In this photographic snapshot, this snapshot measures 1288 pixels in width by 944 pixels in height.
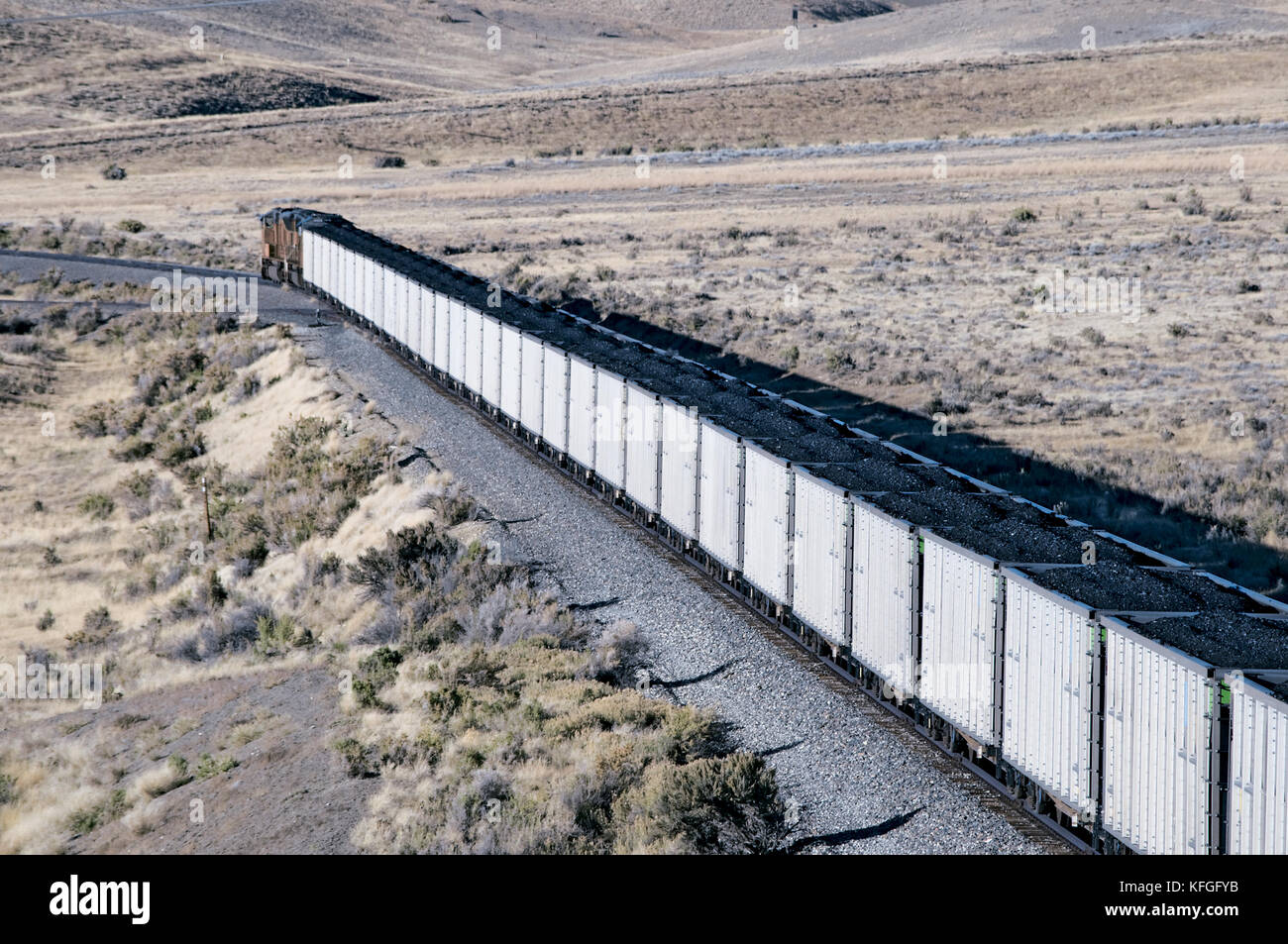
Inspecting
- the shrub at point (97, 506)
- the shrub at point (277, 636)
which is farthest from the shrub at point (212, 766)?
the shrub at point (97, 506)

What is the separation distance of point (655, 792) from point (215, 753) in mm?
6922

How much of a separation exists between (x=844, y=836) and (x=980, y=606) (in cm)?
239

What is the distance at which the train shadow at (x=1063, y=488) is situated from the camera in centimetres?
2081

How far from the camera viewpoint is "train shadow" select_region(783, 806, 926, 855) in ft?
40.2

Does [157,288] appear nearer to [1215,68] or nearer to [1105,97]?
[1105,97]

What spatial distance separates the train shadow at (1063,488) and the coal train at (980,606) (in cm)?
504

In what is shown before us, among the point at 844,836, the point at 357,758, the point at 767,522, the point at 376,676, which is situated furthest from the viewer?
the point at 376,676

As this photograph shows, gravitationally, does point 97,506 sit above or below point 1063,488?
below

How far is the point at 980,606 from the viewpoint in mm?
12719

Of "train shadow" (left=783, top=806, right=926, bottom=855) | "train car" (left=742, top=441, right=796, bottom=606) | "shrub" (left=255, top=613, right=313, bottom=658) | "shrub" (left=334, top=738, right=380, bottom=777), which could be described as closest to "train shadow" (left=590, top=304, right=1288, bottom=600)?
"train car" (left=742, top=441, right=796, bottom=606)

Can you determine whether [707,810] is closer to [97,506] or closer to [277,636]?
[277,636]

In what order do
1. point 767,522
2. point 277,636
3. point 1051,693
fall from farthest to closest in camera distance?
point 277,636
point 767,522
point 1051,693

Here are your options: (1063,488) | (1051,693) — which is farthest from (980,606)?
(1063,488)
